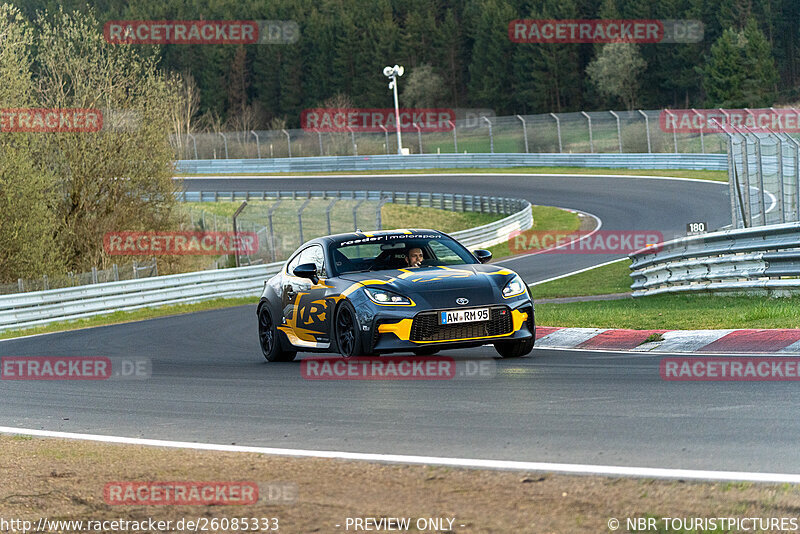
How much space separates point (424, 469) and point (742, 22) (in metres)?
98.6

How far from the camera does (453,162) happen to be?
207 ft

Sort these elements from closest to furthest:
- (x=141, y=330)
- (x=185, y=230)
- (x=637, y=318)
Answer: (x=637, y=318), (x=141, y=330), (x=185, y=230)

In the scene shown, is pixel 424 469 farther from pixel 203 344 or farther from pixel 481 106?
pixel 481 106

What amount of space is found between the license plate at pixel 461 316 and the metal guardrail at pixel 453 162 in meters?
37.5

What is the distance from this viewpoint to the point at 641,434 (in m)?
6.36

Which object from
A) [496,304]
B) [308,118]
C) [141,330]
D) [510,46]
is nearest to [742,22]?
[510,46]

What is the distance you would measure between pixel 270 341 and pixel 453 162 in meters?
50.9

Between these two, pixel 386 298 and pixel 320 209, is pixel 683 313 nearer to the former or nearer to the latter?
pixel 386 298

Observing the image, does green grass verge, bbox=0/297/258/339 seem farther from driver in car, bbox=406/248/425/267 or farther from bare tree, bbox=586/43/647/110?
bare tree, bbox=586/43/647/110

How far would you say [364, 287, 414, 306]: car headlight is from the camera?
1021 centimetres

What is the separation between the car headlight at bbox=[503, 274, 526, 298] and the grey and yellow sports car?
0.01m

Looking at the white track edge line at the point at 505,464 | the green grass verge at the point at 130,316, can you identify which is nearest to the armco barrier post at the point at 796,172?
the white track edge line at the point at 505,464

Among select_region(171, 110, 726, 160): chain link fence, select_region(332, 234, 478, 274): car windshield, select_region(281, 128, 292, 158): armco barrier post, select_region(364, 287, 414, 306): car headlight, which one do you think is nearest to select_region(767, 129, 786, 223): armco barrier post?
select_region(332, 234, 478, 274): car windshield

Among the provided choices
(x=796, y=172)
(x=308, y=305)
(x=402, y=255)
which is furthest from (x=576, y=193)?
(x=308, y=305)
